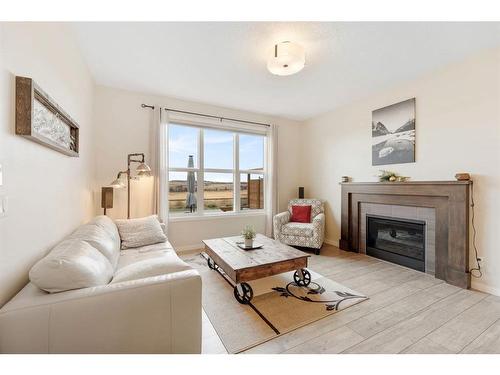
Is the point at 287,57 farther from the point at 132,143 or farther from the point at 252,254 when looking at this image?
the point at 132,143

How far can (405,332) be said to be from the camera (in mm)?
1648

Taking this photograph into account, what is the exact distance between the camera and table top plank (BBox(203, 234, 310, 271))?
2102 mm

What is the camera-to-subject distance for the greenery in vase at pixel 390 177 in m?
3.05

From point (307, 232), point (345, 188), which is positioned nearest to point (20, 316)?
point (307, 232)

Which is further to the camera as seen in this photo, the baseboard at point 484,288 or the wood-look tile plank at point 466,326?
the baseboard at point 484,288

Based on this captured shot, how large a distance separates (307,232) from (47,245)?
10.4 feet

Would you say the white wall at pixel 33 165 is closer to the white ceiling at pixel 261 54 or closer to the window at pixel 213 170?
the white ceiling at pixel 261 54

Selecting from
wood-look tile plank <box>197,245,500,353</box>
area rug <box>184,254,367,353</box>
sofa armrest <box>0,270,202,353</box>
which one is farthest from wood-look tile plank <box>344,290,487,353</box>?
sofa armrest <box>0,270,202,353</box>

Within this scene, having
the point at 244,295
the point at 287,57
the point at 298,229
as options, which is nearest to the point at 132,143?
the point at 287,57

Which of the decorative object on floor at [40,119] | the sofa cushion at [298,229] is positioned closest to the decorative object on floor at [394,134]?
the sofa cushion at [298,229]

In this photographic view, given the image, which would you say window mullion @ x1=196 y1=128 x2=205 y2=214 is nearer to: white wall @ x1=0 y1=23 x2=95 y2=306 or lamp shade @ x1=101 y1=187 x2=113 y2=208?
lamp shade @ x1=101 y1=187 x2=113 y2=208

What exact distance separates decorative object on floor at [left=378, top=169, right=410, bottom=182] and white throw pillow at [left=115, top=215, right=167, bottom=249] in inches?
126

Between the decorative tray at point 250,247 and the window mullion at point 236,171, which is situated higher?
the window mullion at point 236,171

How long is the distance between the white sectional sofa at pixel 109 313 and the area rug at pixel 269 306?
569mm
